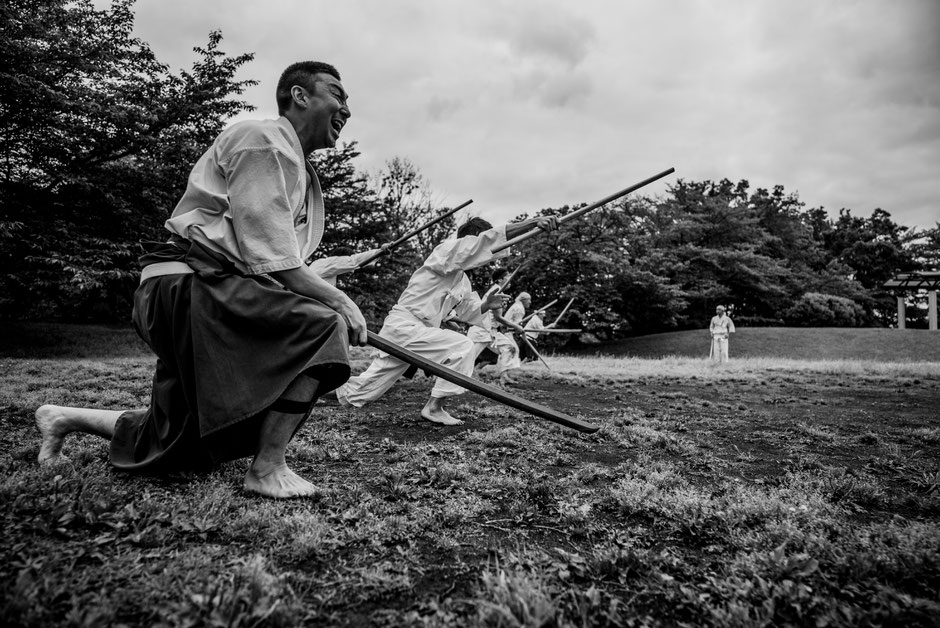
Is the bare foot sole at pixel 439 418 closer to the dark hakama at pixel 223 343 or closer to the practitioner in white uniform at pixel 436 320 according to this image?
the practitioner in white uniform at pixel 436 320

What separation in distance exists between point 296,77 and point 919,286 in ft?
149

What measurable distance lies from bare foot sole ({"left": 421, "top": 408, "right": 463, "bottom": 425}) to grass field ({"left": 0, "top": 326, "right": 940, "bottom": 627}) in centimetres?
97

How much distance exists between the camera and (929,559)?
1.75 m

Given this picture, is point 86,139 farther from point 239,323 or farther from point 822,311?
point 822,311

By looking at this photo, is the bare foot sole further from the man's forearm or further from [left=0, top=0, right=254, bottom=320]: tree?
[left=0, top=0, right=254, bottom=320]: tree

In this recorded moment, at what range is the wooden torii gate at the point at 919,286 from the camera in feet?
109

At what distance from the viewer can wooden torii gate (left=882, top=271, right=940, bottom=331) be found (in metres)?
33.3

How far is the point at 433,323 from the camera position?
5680 millimetres

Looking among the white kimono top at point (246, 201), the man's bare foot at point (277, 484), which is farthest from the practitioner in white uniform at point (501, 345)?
the white kimono top at point (246, 201)

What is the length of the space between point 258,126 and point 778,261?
1631 inches

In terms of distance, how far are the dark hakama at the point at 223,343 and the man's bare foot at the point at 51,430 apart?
23.1 inches

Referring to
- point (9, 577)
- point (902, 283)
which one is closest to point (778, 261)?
point (902, 283)

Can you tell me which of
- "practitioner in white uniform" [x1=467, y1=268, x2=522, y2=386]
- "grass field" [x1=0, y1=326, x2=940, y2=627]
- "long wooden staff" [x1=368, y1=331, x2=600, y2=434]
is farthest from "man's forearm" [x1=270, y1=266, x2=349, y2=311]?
"practitioner in white uniform" [x1=467, y1=268, x2=522, y2=386]

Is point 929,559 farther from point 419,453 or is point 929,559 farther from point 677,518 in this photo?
point 419,453
